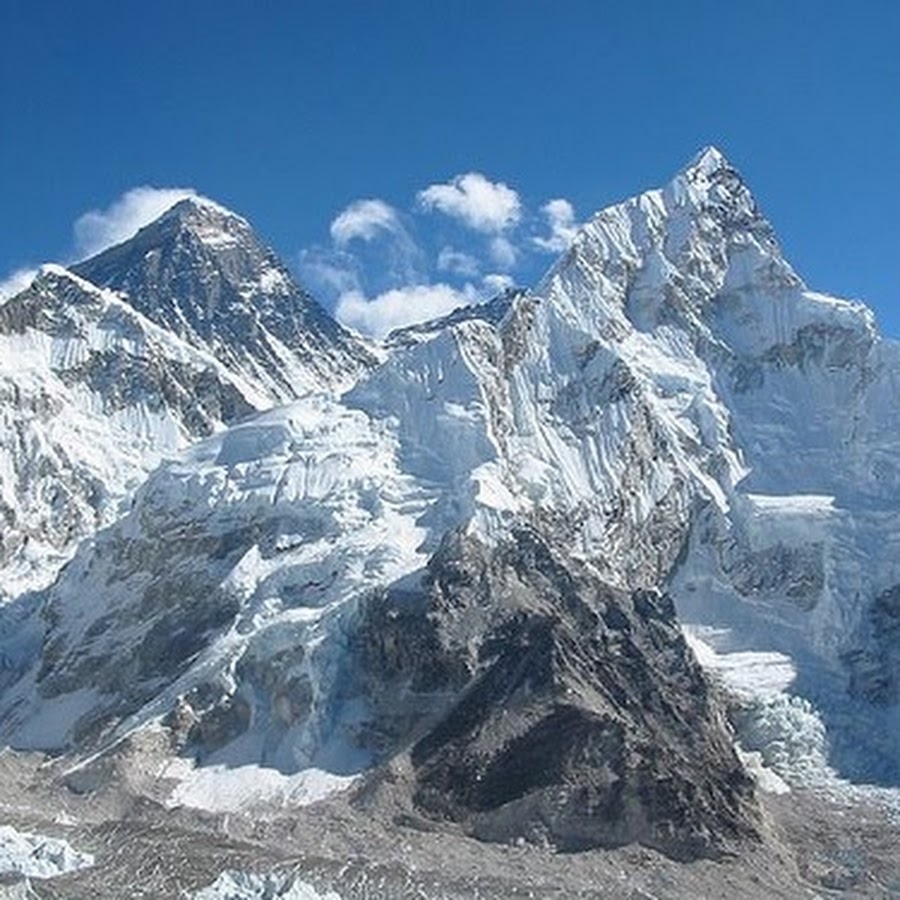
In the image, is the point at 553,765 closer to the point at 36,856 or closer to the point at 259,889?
the point at 259,889

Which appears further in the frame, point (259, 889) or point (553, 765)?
point (553, 765)

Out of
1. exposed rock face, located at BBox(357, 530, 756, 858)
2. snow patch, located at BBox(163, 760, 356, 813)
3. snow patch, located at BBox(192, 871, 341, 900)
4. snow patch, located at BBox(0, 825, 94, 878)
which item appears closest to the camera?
snow patch, located at BBox(192, 871, 341, 900)

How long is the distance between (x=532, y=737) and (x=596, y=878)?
980 inches

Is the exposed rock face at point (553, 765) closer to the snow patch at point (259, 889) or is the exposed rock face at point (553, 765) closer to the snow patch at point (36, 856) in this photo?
the snow patch at point (259, 889)

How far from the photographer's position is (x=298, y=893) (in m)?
144

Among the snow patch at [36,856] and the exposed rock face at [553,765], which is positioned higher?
the exposed rock face at [553,765]

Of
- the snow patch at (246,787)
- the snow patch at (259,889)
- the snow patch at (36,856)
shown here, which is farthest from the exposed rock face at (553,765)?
the snow patch at (36,856)

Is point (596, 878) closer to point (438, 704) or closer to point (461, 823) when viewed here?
point (461, 823)

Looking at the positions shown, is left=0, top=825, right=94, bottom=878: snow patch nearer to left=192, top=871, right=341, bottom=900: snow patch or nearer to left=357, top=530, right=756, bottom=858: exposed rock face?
left=192, top=871, right=341, bottom=900: snow patch

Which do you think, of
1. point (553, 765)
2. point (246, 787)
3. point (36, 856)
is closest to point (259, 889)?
point (36, 856)

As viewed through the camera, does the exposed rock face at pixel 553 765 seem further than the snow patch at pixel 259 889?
Yes

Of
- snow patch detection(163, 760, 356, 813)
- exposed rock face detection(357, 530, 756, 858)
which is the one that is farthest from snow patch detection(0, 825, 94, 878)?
exposed rock face detection(357, 530, 756, 858)

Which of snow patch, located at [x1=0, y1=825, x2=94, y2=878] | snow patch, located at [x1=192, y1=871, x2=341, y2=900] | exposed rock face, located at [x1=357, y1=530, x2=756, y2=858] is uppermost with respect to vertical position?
exposed rock face, located at [x1=357, y1=530, x2=756, y2=858]

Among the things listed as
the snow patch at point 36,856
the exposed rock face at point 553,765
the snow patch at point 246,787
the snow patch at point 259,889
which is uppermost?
the exposed rock face at point 553,765
